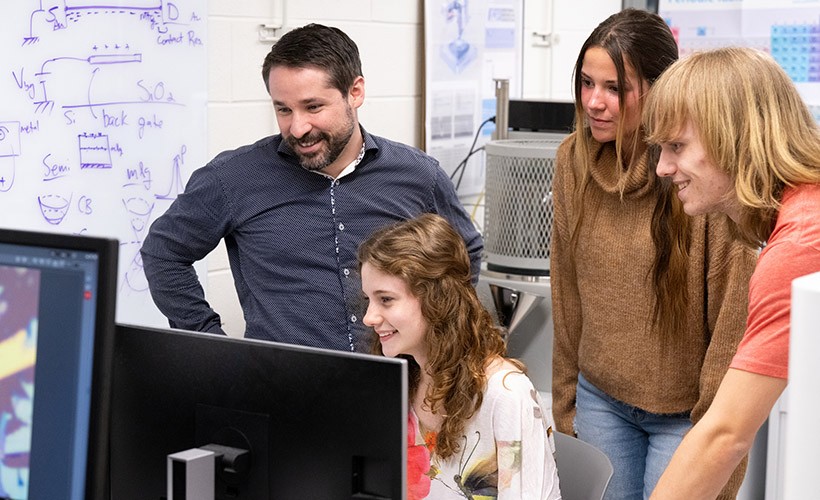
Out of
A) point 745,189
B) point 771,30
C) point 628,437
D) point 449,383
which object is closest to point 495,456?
point 449,383

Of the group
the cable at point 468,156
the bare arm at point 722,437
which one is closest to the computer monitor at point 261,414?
the bare arm at point 722,437

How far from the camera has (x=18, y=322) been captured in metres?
1.12

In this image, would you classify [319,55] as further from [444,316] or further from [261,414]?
[261,414]

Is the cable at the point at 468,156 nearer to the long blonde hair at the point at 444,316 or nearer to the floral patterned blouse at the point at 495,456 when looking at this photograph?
the long blonde hair at the point at 444,316

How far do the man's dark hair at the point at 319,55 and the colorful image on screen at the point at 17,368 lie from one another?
0.95 m

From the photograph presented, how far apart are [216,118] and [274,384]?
1560mm

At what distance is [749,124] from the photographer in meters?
1.25

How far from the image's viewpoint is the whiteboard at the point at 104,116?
2115 millimetres

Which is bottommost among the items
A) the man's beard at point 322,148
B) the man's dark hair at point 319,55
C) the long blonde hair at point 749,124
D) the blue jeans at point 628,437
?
the blue jeans at point 628,437

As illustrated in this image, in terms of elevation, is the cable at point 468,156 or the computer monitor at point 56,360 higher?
the cable at point 468,156

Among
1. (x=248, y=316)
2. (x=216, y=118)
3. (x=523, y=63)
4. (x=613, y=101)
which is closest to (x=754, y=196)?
(x=613, y=101)

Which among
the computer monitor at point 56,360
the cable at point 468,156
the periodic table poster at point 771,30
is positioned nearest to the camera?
the computer monitor at point 56,360

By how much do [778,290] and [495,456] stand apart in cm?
64

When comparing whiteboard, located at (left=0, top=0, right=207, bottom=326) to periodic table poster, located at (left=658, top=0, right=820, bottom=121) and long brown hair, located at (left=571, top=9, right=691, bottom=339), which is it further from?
periodic table poster, located at (left=658, top=0, right=820, bottom=121)
